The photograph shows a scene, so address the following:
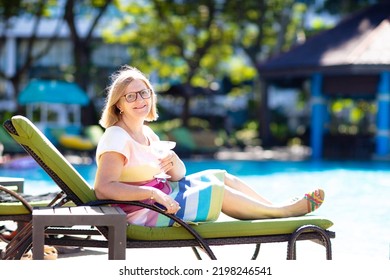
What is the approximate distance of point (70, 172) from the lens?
4.60m

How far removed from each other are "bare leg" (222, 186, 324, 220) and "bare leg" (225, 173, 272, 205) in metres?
0.10

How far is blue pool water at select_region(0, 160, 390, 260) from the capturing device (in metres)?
7.89

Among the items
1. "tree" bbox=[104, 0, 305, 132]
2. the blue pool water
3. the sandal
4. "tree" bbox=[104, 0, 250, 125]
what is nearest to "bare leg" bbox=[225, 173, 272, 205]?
the sandal

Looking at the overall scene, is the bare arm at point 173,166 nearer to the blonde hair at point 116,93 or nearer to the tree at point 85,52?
the blonde hair at point 116,93

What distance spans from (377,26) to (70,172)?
2059 centimetres

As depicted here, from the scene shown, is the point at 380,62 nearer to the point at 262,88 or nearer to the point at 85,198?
the point at 262,88

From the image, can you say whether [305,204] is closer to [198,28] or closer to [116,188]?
[116,188]

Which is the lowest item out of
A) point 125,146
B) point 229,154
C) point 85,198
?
point 229,154

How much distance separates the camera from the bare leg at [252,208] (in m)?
4.88

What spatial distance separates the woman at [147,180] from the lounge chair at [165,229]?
0.12 meters

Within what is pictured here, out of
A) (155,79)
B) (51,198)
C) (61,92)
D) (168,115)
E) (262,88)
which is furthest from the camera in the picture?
(155,79)

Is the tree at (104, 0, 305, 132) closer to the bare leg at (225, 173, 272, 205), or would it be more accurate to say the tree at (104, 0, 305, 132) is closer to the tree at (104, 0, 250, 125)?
the tree at (104, 0, 250, 125)

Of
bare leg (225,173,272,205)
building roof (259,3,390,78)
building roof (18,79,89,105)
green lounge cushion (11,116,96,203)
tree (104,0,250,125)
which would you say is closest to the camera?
green lounge cushion (11,116,96,203)

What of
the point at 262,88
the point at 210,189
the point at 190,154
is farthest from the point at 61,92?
the point at 210,189
